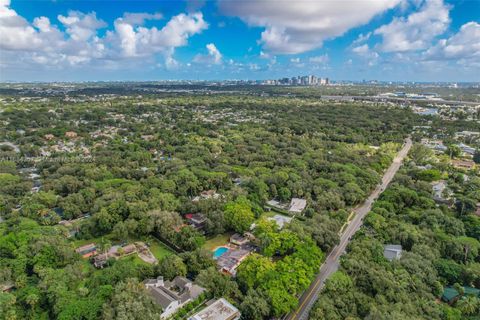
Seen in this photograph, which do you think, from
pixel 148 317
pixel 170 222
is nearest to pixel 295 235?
pixel 170 222

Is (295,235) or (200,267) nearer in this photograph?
(200,267)

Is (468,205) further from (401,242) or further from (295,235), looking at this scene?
(295,235)

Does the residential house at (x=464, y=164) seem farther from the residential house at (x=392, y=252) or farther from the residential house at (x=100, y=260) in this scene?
the residential house at (x=100, y=260)

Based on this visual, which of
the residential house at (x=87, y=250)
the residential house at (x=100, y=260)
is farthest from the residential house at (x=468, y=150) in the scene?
the residential house at (x=87, y=250)

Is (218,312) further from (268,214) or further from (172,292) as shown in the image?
(268,214)

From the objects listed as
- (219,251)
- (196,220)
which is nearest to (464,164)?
Result: (219,251)

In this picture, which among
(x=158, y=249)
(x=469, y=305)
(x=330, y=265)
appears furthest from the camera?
(x=158, y=249)

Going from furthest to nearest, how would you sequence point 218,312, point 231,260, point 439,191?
point 439,191 < point 231,260 < point 218,312

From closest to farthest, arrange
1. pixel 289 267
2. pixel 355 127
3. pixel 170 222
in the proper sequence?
pixel 289 267 < pixel 170 222 < pixel 355 127
